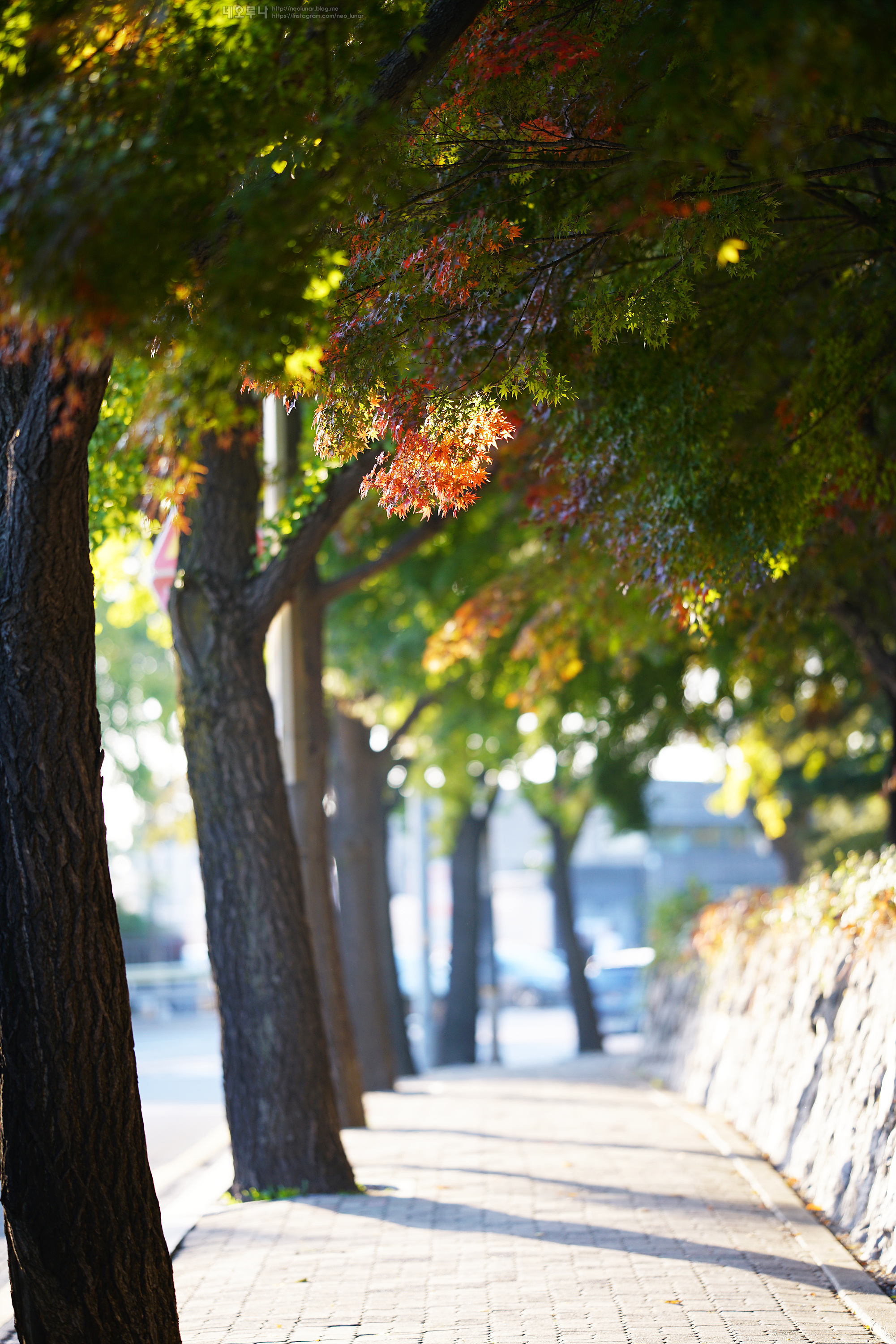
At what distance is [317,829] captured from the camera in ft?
32.8

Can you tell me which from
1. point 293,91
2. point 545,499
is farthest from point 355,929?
point 293,91

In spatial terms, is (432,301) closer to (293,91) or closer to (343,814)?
(293,91)

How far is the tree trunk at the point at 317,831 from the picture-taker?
975cm

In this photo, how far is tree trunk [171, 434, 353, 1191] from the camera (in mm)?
7656

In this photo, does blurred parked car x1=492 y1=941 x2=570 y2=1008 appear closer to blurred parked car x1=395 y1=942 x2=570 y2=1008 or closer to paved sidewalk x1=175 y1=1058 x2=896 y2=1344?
blurred parked car x1=395 y1=942 x2=570 y2=1008

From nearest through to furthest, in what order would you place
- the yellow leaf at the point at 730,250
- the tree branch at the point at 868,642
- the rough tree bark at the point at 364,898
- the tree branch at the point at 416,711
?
1. the yellow leaf at the point at 730,250
2. the tree branch at the point at 868,642
3. the rough tree bark at the point at 364,898
4. the tree branch at the point at 416,711

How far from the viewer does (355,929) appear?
14891 mm

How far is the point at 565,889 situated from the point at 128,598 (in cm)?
1175

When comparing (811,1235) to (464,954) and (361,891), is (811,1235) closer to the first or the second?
(361,891)

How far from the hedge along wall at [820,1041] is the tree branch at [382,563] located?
419cm

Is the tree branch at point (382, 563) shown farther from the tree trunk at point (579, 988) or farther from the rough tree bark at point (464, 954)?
the tree trunk at point (579, 988)

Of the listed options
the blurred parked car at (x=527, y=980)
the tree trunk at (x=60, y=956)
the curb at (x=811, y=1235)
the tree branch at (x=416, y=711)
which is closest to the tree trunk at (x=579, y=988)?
the tree branch at (x=416, y=711)

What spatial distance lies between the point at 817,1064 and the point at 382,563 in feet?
16.6

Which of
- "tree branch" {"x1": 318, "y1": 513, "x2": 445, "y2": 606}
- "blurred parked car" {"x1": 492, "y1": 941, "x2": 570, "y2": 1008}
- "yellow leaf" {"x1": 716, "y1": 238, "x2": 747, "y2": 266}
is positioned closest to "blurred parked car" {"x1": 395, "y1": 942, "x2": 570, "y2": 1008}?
"blurred parked car" {"x1": 492, "y1": 941, "x2": 570, "y2": 1008}
